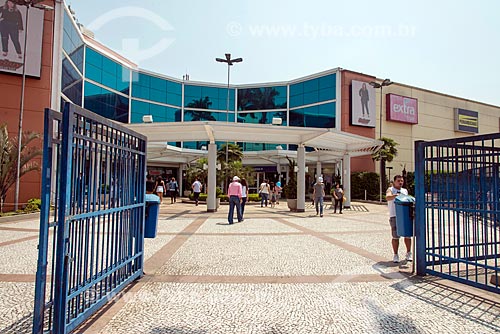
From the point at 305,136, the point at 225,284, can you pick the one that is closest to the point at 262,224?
the point at 305,136

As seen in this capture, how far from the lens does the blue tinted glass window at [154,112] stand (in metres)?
34.1

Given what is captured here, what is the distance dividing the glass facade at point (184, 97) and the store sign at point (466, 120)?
56.9ft

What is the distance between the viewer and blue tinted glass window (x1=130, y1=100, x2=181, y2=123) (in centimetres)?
3406

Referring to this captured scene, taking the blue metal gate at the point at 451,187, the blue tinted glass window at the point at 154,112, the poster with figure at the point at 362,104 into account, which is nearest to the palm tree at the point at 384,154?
the poster with figure at the point at 362,104

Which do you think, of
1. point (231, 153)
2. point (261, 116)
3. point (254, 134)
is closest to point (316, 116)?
point (261, 116)

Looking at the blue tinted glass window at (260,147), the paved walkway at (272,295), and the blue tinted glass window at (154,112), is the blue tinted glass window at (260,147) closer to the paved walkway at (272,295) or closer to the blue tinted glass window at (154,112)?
the blue tinted glass window at (154,112)

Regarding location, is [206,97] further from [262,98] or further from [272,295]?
[272,295]

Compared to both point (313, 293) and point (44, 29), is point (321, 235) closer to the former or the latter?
point (313, 293)

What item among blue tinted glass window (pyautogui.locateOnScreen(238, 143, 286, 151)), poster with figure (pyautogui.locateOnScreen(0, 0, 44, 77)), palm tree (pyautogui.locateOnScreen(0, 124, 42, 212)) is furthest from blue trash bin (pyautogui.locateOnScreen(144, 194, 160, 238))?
blue tinted glass window (pyautogui.locateOnScreen(238, 143, 286, 151))

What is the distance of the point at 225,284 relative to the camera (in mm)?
4848

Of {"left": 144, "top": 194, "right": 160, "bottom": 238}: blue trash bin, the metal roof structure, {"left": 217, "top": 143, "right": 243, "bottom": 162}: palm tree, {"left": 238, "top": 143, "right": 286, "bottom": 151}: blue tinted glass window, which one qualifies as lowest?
{"left": 144, "top": 194, "right": 160, "bottom": 238}: blue trash bin

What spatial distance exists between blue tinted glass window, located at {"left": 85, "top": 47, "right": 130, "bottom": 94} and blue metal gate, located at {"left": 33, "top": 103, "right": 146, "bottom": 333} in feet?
82.9

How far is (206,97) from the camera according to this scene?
127 ft

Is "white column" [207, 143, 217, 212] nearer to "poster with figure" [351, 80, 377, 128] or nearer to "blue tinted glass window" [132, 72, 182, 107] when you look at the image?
"poster with figure" [351, 80, 377, 128]
